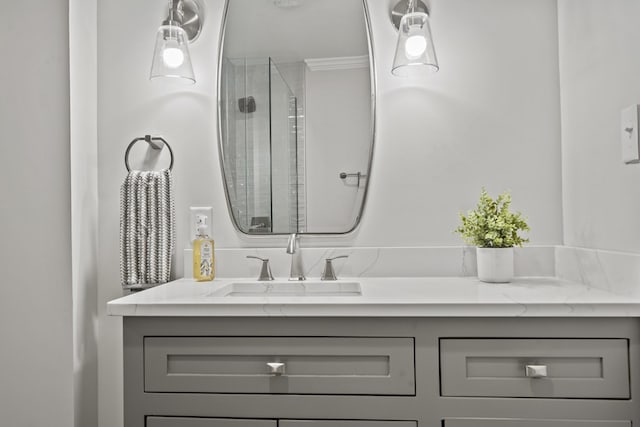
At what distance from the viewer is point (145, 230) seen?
155cm

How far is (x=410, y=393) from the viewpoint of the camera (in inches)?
A: 42.1

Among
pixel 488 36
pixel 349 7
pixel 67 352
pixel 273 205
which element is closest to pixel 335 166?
pixel 273 205

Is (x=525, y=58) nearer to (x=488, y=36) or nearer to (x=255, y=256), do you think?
(x=488, y=36)

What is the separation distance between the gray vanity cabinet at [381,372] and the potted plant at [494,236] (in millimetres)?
361

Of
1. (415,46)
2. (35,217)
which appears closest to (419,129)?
(415,46)

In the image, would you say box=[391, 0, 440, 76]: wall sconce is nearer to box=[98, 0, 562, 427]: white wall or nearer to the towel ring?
box=[98, 0, 562, 427]: white wall

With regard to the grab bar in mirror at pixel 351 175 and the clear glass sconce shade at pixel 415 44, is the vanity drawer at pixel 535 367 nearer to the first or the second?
the grab bar in mirror at pixel 351 175

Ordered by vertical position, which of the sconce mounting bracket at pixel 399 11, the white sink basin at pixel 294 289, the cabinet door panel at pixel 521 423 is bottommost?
the cabinet door panel at pixel 521 423

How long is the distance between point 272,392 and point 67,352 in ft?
2.64

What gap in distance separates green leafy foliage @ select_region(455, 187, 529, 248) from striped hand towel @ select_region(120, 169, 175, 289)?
3.14 ft

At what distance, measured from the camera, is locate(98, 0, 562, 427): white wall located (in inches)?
61.6

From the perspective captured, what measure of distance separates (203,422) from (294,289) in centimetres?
51

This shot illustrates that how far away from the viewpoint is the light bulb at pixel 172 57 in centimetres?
157

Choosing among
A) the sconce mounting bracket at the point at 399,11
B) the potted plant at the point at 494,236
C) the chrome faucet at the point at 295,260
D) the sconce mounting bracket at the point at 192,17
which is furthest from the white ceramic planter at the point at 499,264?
the sconce mounting bracket at the point at 192,17
